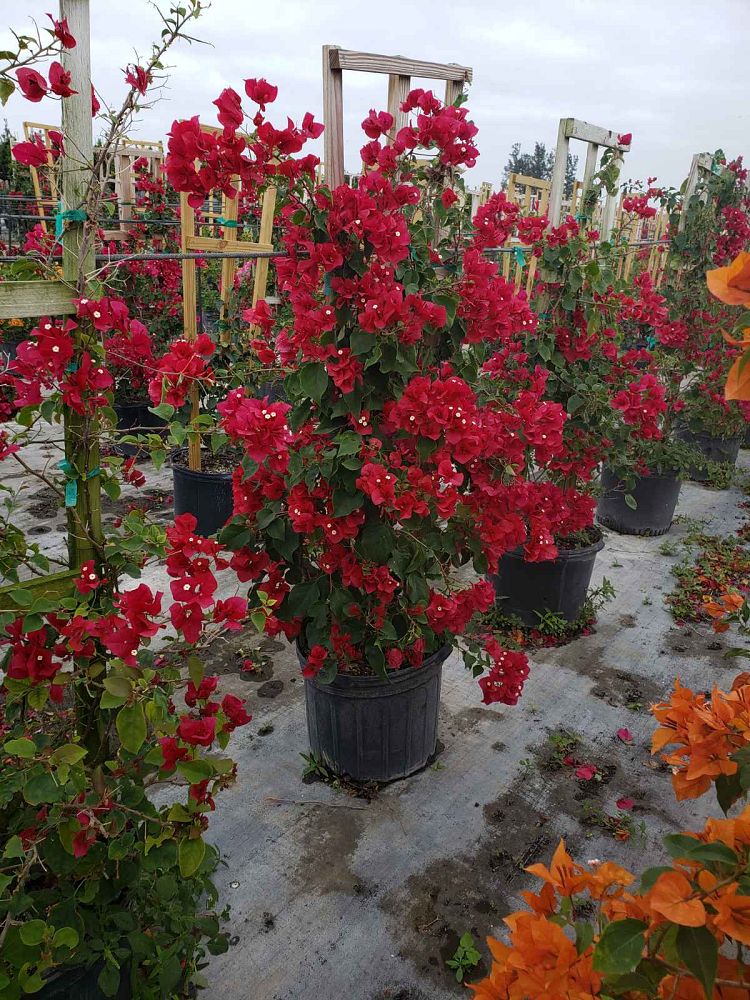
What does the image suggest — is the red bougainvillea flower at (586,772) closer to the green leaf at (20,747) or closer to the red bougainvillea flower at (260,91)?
the green leaf at (20,747)

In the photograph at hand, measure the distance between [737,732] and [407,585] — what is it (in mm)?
1155

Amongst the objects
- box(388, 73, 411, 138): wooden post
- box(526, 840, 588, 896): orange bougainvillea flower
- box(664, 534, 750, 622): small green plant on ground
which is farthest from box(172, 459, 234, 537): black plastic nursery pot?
box(526, 840, 588, 896): orange bougainvillea flower

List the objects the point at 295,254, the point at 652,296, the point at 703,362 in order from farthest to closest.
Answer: the point at 703,362
the point at 652,296
the point at 295,254

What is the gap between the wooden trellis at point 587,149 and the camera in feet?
9.59

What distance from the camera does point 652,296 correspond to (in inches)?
124

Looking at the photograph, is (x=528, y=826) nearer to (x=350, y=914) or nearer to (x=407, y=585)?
(x=350, y=914)

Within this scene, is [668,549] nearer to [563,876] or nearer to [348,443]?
[348,443]

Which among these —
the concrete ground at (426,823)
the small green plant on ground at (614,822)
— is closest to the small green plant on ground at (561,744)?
the concrete ground at (426,823)

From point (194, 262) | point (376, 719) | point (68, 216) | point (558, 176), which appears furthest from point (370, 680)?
point (194, 262)

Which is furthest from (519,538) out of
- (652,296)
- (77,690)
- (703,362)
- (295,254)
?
(703,362)

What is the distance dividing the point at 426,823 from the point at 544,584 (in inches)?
50.5

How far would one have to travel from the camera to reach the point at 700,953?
0.53 meters

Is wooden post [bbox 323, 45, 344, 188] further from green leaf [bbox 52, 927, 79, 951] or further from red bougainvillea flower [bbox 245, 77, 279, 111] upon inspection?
green leaf [bbox 52, 927, 79, 951]

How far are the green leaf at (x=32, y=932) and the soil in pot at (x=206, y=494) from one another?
268cm
